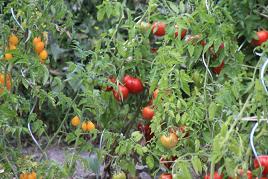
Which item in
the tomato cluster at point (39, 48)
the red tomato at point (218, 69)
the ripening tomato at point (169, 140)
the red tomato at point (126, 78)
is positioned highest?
the tomato cluster at point (39, 48)

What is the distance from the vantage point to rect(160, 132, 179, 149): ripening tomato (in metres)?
2.33

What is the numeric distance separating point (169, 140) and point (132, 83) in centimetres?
45

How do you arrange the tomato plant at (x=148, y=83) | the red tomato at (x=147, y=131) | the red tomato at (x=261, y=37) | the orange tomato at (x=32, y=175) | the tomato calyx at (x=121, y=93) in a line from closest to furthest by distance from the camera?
1. the tomato plant at (x=148, y=83)
2. the orange tomato at (x=32, y=175)
3. the tomato calyx at (x=121, y=93)
4. the red tomato at (x=261, y=37)
5. the red tomato at (x=147, y=131)

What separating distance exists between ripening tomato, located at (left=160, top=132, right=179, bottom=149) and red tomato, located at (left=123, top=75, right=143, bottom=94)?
1.36 feet

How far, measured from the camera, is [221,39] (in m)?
2.49

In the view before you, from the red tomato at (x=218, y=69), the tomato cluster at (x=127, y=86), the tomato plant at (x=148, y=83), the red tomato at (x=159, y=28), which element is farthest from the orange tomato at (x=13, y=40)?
the red tomato at (x=218, y=69)

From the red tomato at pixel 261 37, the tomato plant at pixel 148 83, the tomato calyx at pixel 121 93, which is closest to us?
the tomato plant at pixel 148 83

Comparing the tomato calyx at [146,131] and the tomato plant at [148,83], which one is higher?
the tomato plant at [148,83]

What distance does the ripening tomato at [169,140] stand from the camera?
2.33m

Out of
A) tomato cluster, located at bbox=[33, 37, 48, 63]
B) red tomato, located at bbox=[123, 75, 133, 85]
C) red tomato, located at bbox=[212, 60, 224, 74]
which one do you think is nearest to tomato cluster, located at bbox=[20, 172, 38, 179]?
tomato cluster, located at bbox=[33, 37, 48, 63]

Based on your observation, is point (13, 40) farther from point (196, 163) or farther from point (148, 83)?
point (196, 163)

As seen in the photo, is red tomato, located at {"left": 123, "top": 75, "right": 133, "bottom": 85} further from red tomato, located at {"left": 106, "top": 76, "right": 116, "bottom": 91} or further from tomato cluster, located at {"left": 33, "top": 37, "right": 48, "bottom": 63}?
tomato cluster, located at {"left": 33, "top": 37, "right": 48, "bottom": 63}

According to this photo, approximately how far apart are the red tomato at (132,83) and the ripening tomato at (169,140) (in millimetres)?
414

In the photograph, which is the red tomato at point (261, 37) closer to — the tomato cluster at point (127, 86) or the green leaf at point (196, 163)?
the tomato cluster at point (127, 86)
